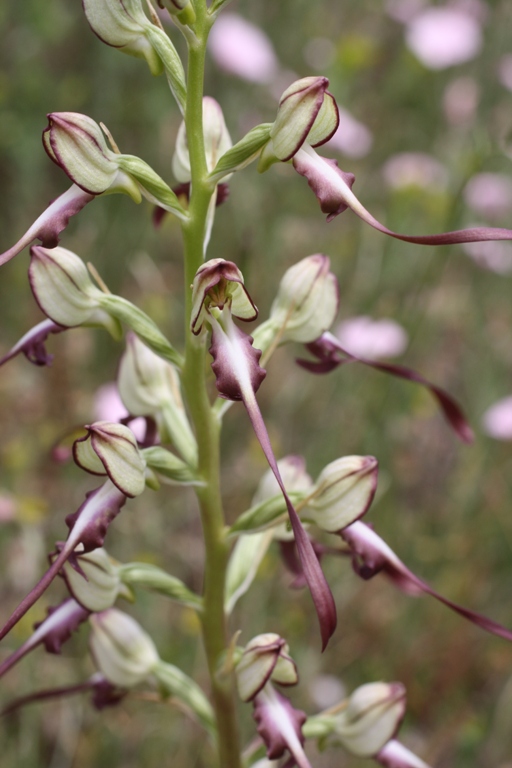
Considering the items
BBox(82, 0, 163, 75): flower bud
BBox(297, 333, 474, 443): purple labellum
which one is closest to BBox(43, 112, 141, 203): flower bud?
BBox(82, 0, 163, 75): flower bud

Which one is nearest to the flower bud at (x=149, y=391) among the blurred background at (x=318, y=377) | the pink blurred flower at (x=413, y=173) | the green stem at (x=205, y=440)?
the green stem at (x=205, y=440)

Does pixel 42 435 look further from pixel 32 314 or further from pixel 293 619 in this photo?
pixel 293 619

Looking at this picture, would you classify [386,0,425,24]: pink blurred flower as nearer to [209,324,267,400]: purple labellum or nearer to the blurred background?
the blurred background

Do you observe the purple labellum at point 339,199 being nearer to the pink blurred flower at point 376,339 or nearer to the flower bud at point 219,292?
the flower bud at point 219,292

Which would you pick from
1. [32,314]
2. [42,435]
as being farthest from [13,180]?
[42,435]

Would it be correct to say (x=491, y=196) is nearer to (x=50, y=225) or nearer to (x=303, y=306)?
(x=303, y=306)

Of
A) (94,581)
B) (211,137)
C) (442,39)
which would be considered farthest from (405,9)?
(94,581)
